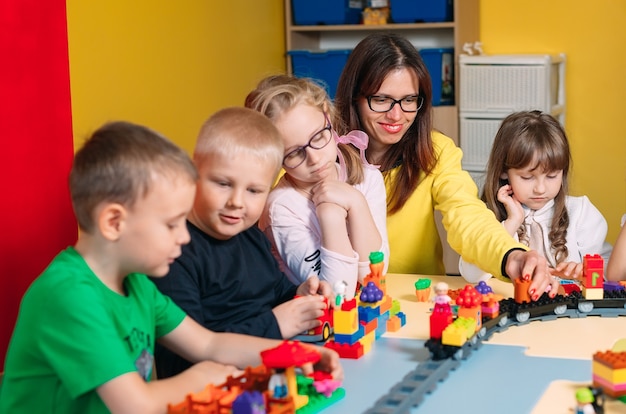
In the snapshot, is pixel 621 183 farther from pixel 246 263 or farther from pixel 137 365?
pixel 137 365

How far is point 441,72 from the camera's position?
359cm

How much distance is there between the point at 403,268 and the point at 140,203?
3.54ft

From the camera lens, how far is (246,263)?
1.46m

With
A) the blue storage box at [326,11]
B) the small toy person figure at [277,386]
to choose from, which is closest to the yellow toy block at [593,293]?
the small toy person figure at [277,386]

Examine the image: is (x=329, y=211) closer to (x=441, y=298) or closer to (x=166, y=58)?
(x=441, y=298)

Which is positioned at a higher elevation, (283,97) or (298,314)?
(283,97)

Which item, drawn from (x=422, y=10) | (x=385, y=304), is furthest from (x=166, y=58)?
(x=385, y=304)

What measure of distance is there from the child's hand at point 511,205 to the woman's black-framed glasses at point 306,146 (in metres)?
0.62

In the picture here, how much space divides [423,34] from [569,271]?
2.22 meters

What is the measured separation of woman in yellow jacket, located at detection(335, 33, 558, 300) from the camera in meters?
1.90

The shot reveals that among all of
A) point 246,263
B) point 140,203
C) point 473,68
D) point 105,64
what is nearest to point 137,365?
point 140,203

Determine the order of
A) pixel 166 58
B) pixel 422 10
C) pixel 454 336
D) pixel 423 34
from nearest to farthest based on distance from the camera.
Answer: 1. pixel 454 336
2. pixel 166 58
3. pixel 422 10
4. pixel 423 34

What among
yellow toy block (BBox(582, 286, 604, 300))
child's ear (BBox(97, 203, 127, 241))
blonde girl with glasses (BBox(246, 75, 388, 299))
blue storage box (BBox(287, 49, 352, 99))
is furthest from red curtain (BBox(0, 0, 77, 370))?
blue storage box (BBox(287, 49, 352, 99))

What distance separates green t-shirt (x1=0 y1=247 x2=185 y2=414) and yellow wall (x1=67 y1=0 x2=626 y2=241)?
133 cm
